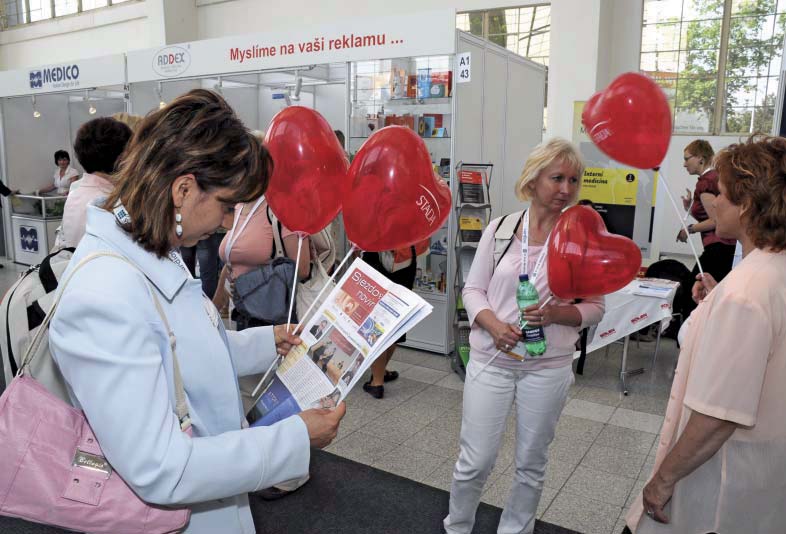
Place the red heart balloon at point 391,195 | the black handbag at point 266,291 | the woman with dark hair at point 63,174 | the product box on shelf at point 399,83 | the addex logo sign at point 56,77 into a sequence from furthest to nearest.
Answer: the woman with dark hair at point 63,174, the addex logo sign at point 56,77, the product box on shelf at point 399,83, the black handbag at point 266,291, the red heart balloon at point 391,195

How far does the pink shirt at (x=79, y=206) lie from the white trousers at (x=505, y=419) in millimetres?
1739

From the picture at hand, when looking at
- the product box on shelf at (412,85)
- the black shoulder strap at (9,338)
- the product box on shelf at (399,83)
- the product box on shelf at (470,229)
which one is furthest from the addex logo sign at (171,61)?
the black shoulder strap at (9,338)

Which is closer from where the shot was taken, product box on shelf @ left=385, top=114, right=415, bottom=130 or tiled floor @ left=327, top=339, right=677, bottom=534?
tiled floor @ left=327, top=339, right=677, bottom=534

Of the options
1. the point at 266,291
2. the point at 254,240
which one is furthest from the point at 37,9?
the point at 266,291

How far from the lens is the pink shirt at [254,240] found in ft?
7.88

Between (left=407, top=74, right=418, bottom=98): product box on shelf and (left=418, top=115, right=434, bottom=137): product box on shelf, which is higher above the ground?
(left=407, top=74, right=418, bottom=98): product box on shelf

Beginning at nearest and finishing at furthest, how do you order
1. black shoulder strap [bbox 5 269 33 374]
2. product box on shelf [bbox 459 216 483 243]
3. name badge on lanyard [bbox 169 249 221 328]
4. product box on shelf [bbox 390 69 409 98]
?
1. name badge on lanyard [bbox 169 249 221 328]
2. black shoulder strap [bbox 5 269 33 374]
3. product box on shelf [bbox 459 216 483 243]
4. product box on shelf [bbox 390 69 409 98]

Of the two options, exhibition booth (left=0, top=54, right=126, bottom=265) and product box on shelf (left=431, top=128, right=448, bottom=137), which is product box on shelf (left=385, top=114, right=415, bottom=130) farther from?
exhibition booth (left=0, top=54, right=126, bottom=265)

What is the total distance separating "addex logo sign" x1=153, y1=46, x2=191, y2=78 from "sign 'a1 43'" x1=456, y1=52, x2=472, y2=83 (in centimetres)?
305

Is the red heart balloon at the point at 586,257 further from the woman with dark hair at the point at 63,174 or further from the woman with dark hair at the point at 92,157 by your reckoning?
the woman with dark hair at the point at 63,174

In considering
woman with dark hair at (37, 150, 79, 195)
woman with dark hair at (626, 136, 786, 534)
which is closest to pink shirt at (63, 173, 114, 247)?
woman with dark hair at (626, 136, 786, 534)

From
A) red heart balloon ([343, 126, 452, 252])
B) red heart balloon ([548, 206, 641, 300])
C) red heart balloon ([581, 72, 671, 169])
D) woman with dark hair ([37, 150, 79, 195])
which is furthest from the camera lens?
woman with dark hair ([37, 150, 79, 195])

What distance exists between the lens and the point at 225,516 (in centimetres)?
108

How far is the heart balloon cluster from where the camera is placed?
164cm
